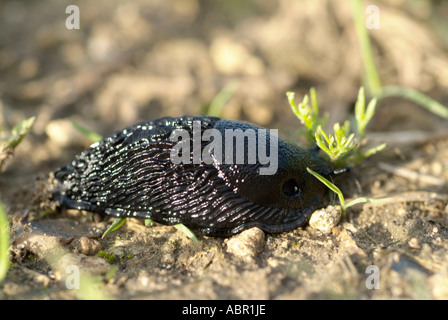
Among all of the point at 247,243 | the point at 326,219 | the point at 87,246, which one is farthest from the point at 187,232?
the point at 326,219

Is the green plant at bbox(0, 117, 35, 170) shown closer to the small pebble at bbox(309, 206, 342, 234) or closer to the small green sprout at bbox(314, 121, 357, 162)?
the small green sprout at bbox(314, 121, 357, 162)

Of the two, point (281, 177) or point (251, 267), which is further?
point (281, 177)

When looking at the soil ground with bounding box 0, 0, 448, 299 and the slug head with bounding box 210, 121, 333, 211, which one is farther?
the slug head with bounding box 210, 121, 333, 211

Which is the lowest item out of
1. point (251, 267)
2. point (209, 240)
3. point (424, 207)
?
point (251, 267)

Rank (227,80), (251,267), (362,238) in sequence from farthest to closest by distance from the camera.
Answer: (227,80), (362,238), (251,267)

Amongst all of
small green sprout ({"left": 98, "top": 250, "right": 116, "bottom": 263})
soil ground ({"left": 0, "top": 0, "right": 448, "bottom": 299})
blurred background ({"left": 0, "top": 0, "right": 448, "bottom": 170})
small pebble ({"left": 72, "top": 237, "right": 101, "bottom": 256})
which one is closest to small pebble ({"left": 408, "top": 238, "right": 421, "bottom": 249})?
soil ground ({"left": 0, "top": 0, "right": 448, "bottom": 299})

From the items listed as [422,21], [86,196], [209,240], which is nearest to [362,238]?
[209,240]
